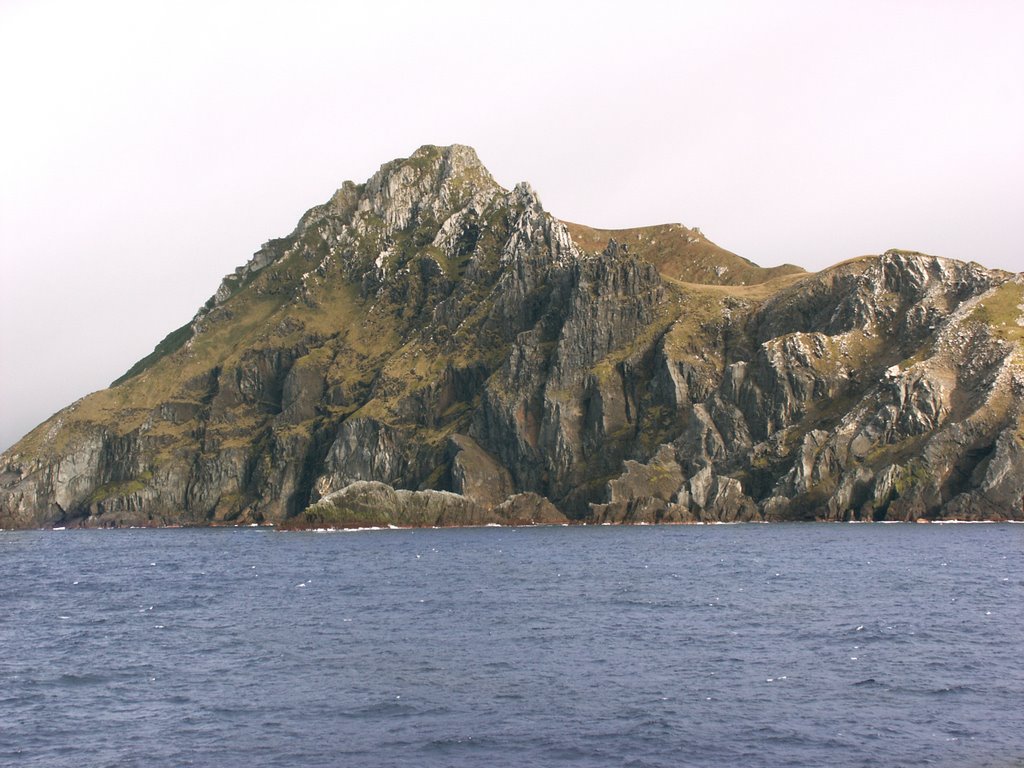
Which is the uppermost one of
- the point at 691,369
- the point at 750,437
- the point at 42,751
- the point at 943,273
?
the point at 943,273

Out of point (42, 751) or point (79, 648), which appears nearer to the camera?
point (42, 751)

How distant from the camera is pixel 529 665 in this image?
49.1 meters

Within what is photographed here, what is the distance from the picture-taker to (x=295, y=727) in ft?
130

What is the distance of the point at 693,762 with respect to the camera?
3444 centimetres

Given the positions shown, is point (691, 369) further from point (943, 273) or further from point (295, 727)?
point (295, 727)

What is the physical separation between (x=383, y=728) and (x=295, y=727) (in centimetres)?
332

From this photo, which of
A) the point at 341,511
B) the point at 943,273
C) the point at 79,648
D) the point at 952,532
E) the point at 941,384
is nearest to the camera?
the point at 79,648

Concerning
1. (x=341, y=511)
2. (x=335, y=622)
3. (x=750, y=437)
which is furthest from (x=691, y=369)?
(x=335, y=622)

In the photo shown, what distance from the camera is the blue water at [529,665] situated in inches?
1447

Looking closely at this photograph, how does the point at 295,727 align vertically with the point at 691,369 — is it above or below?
below

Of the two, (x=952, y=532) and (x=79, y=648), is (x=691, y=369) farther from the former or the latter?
(x=79, y=648)

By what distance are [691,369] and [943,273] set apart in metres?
47.1

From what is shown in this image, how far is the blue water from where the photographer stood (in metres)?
36.8

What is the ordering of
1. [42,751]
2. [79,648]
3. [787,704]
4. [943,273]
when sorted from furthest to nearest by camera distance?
[943,273]
[79,648]
[787,704]
[42,751]
